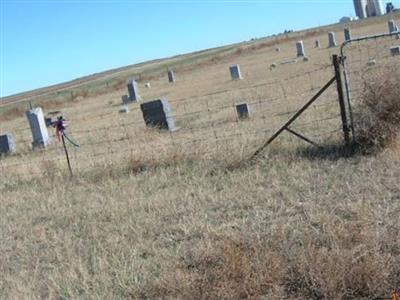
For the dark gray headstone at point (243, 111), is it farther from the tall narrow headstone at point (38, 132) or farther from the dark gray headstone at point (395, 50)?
the dark gray headstone at point (395, 50)

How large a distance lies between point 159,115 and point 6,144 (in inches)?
223

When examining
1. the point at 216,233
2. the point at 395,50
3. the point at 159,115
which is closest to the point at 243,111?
the point at 159,115

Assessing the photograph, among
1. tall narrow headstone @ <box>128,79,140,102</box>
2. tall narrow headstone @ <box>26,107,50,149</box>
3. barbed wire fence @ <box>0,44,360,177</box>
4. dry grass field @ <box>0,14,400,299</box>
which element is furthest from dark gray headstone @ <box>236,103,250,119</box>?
tall narrow headstone @ <box>128,79,140,102</box>

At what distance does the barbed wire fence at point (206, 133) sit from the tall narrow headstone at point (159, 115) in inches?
14.8

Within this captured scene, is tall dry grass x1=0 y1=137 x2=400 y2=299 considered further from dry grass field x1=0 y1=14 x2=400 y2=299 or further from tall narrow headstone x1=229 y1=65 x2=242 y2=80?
tall narrow headstone x1=229 y1=65 x2=242 y2=80

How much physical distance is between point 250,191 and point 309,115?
19.8ft

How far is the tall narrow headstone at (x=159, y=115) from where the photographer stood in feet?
56.4

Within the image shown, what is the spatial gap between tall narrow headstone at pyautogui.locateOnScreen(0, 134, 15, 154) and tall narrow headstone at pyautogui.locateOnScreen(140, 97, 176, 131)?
4.99 metres

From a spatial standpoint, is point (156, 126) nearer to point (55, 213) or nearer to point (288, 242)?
point (55, 213)

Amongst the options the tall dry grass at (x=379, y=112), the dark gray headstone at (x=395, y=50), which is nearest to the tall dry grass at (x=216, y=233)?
the tall dry grass at (x=379, y=112)

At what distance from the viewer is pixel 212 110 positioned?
64.1 ft

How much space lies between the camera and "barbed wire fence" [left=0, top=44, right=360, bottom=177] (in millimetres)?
11094

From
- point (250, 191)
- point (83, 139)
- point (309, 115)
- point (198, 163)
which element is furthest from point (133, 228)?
point (83, 139)

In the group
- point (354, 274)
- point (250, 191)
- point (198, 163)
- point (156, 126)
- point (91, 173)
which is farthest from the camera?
point (156, 126)
